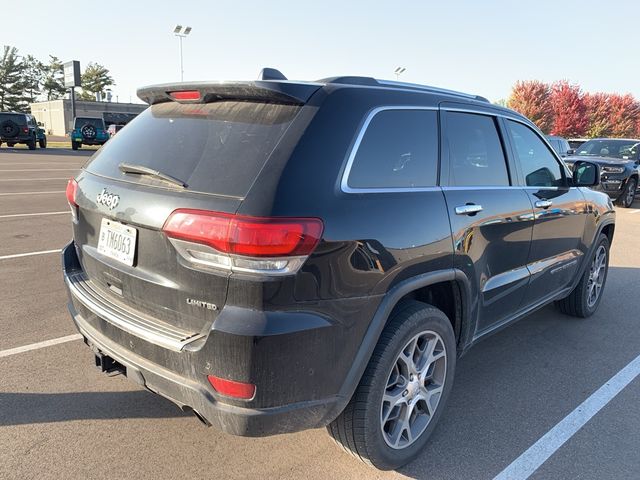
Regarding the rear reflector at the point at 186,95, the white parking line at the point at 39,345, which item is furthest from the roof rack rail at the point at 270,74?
the white parking line at the point at 39,345

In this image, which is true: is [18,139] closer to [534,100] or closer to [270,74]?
[270,74]

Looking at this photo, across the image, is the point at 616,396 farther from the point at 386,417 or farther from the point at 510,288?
the point at 386,417

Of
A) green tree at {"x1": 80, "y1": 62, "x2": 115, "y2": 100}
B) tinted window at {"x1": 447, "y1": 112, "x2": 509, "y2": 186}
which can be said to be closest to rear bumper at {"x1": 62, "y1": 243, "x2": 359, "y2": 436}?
tinted window at {"x1": 447, "y1": 112, "x2": 509, "y2": 186}

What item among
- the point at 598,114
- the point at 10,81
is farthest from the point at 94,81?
the point at 598,114

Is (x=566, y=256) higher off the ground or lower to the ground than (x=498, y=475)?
higher

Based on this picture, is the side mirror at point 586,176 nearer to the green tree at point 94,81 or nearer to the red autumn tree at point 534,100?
the red autumn tree at point 534,100

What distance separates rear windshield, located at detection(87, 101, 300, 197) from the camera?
213 centimetres

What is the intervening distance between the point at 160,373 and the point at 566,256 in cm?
347

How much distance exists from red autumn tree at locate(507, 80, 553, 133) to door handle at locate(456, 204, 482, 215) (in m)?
50.6

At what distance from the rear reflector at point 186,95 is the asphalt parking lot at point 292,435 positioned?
1834 millimetres

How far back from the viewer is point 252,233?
1.95 meters

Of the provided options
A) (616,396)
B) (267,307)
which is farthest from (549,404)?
(267,307)

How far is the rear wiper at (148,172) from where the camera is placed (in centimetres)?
224

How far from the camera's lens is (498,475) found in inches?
103
